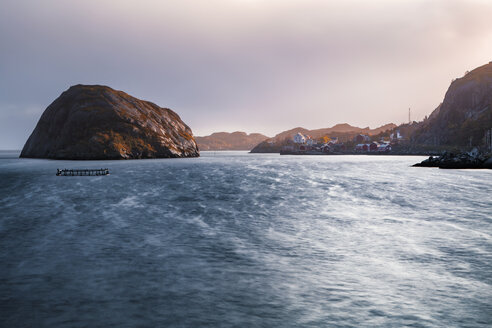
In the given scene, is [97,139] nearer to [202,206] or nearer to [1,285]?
[202,206]

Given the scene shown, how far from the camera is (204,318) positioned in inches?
394

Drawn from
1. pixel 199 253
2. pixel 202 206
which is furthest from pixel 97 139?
pixel 199 253

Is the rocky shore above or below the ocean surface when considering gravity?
above

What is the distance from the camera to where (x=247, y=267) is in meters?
15.3

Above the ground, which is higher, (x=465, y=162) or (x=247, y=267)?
(x=465, y=162)

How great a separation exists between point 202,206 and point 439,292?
2723 cm

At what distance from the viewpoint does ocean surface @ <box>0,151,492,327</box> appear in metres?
10.3

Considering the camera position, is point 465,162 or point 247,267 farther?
point 465,162

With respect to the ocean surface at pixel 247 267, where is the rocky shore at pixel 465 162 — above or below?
above

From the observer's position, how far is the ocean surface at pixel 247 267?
1031 centimetres

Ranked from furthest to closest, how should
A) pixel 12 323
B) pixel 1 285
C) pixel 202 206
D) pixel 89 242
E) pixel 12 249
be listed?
pixel 202 206, pixel 89 242, pixel 12 249, pixel 1 285, pixel 12 323

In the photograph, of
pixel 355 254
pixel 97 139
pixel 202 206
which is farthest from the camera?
pixel 97 139

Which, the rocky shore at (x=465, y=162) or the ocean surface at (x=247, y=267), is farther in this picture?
the rocky shore at (x=465, y=162)

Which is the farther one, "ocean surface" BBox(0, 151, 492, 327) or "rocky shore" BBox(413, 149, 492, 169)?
"rocky shore" BBox(413, 149, 492, 169)
